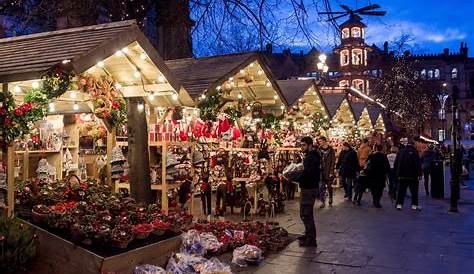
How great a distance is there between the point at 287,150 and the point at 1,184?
10020 millimetres

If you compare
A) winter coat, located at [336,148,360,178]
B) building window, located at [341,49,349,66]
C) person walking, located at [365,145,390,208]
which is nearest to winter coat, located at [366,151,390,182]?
person walking, located at [365,145,390,208]

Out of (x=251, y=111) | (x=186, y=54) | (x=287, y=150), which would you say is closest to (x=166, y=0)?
(x=186, y=54)

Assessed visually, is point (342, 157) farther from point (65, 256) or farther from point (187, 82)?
point (65, 256)

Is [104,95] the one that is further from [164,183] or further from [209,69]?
[209,69]

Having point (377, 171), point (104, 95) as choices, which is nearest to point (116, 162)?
point (104, 95)

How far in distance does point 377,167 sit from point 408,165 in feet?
3.08

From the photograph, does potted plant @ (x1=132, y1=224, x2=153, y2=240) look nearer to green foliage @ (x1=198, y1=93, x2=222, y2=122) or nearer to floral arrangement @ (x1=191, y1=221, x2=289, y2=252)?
floral arrangement @ (x1=191, y1=221, x2=289, y2=252)

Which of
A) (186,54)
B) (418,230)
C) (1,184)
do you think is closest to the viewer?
(1,184)

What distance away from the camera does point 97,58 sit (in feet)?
22.6

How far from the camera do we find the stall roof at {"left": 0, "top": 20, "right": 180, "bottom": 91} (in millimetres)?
6551

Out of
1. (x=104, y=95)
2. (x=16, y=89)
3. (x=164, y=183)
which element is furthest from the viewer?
(x=164, y=183)

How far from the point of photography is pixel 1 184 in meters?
6.50

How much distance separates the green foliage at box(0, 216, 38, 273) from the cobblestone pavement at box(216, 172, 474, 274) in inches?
113

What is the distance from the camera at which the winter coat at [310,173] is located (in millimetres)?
8531
